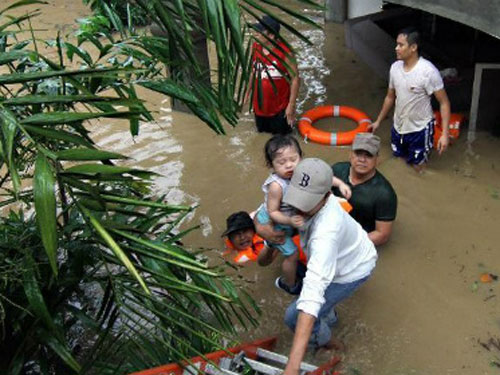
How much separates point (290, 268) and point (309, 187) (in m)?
1.07

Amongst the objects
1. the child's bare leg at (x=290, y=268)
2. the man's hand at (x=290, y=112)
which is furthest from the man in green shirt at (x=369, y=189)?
the man's hand at (x=290, y=112)

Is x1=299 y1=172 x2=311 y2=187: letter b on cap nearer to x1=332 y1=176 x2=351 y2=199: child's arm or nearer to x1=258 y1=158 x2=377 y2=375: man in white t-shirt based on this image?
x1=258 y1=158 x2=377 y2=375: man in white t-shirt

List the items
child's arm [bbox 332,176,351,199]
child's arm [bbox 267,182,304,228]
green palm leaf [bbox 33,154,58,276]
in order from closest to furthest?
1. green palm leaf [bbox 33,154,58,276]
2. child's arm [bbox 267,182,304,228]
3. child's arm [bbox 332,176,351,199]

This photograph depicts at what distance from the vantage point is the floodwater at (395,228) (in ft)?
12.0

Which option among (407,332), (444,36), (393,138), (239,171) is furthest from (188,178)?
(444,36)

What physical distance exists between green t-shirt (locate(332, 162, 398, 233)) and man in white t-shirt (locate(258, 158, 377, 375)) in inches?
33.1

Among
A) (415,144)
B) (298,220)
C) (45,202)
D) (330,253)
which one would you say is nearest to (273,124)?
(415,144)

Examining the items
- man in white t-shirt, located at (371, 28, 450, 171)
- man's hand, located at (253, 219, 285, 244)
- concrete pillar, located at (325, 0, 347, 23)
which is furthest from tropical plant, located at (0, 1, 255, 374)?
concrete pillar, located at (325, 0, 347, 23)

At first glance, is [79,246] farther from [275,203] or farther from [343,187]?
[343,187]

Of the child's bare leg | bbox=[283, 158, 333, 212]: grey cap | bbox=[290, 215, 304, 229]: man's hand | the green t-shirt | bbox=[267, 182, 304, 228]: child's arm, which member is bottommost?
the child's bare leg

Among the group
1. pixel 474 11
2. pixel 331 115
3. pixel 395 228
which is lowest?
pixel 395 228

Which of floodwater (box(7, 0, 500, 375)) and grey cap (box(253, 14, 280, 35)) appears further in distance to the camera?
floodwater (box(7, 0, 500, 375))

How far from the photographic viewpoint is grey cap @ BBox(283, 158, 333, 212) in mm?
2807

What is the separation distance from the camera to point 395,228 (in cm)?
464
